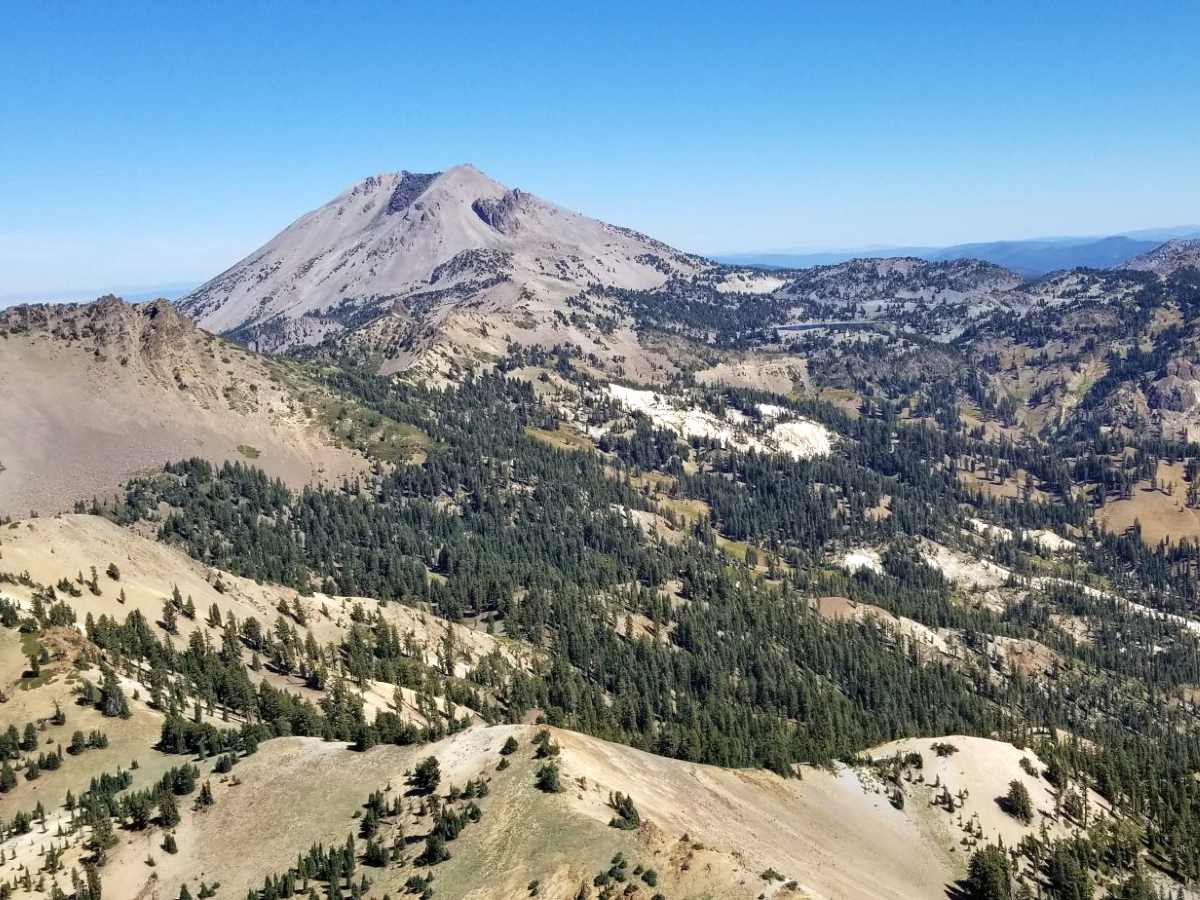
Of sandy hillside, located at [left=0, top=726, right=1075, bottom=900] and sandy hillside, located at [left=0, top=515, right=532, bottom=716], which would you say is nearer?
sandy hillside, located at [left=0, top=726, right=1075, bottom=900]

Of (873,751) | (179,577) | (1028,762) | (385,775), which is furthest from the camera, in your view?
(179,577)

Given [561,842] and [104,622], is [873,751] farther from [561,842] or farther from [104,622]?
[104,622]

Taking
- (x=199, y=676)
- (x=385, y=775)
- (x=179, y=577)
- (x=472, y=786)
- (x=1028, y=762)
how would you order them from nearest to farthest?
(x=472, y=786), (x=385, y=775), (x=199, y=676), (x=1028, y=762), (x=179, y=577)

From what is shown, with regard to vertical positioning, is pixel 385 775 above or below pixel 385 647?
above

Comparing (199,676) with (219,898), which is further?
(199,676)

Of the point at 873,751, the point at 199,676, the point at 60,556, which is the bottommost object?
the point at 873,751

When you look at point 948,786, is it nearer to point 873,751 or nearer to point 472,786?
point 873,751

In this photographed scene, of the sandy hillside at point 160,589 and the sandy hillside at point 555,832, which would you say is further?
the sandy hillside at point 160,589

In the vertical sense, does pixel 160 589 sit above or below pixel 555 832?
above

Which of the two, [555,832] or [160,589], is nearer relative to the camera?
[555,832]

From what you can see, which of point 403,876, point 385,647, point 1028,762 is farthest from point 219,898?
point 1028,762
